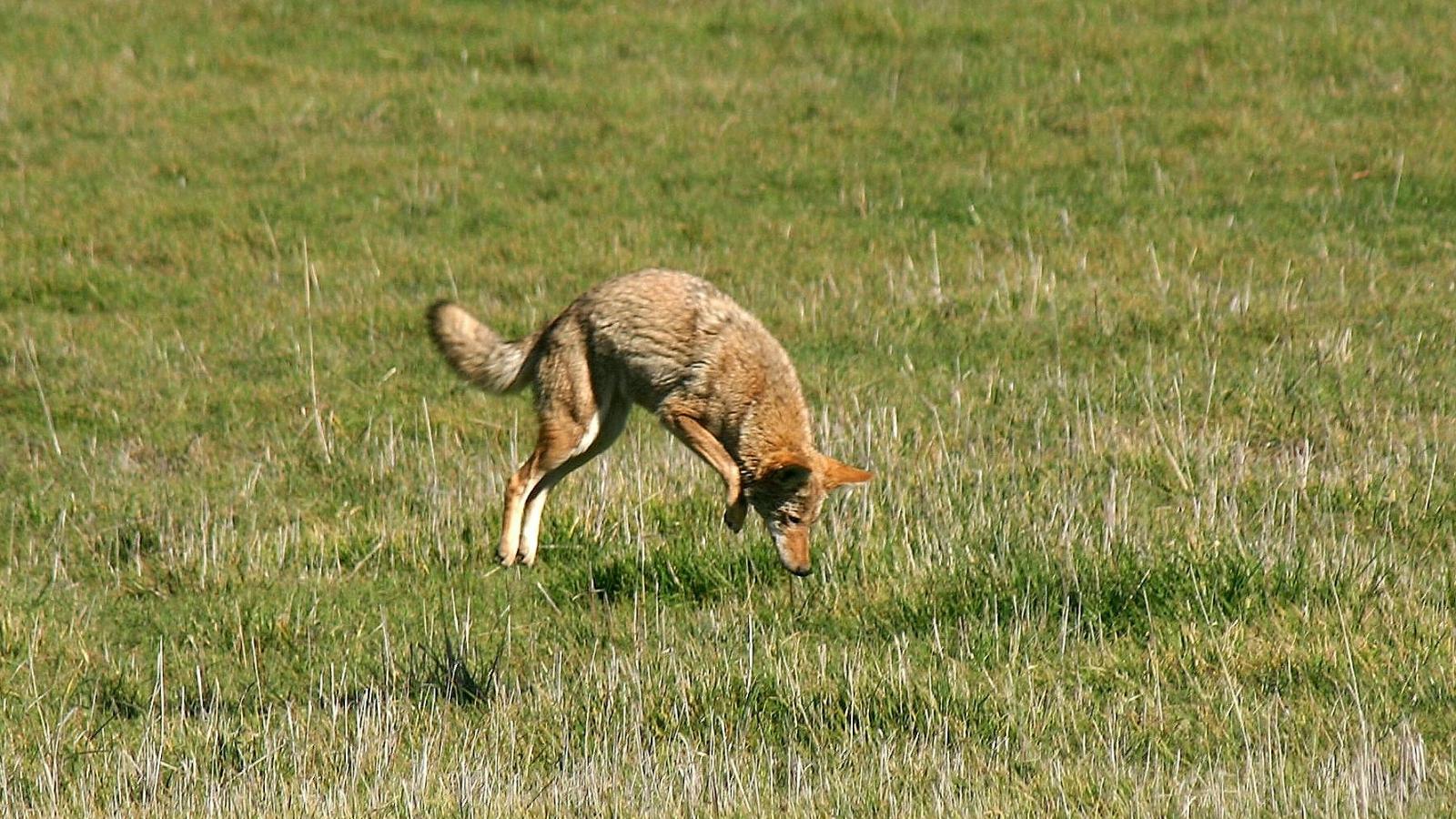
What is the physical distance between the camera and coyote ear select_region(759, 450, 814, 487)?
6242mm

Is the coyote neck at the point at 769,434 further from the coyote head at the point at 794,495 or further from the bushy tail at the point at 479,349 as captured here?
the bushy tail at the point at 479,349

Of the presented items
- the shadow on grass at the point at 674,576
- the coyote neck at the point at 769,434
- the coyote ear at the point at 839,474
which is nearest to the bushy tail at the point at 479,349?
the shadow on grass at the point at 674,576

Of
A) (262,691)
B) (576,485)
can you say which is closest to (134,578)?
(262,691)

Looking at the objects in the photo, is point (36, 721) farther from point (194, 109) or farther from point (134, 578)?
point (194, 109)

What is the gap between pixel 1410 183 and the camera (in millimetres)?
12469

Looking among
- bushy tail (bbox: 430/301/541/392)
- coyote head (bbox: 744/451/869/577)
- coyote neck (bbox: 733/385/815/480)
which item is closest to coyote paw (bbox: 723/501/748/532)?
coyote head (bbox: 744/451/869/577)

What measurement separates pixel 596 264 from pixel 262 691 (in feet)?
19.1

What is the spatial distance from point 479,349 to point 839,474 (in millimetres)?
1722

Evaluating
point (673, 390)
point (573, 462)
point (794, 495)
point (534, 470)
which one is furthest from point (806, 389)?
point (794, 495)

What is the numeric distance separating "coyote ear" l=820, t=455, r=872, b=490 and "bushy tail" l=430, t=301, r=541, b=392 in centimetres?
145

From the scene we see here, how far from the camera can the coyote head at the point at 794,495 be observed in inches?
245

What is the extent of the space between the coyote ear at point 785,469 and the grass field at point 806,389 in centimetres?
38

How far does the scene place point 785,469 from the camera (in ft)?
20.5

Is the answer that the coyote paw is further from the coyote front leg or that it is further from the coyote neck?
the coyote neck
